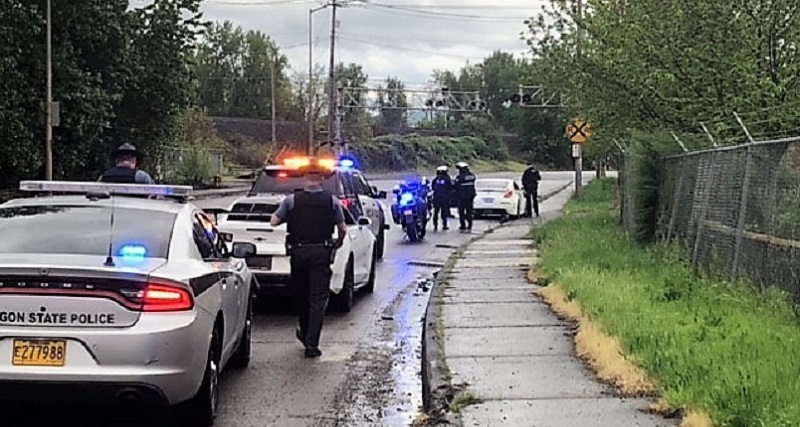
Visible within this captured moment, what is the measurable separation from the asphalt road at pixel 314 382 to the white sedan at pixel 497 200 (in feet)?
63.5

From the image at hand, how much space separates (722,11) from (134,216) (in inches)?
471

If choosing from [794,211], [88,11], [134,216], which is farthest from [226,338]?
[88,11]

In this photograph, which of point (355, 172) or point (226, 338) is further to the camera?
point (355, 172)

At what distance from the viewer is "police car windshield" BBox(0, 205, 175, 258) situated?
302 inches

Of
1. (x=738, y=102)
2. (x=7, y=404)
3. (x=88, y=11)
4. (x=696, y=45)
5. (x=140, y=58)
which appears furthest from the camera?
(x=140, y=58)

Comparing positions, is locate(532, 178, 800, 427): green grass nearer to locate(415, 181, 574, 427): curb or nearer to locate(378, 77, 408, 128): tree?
locate(415, 181, 574, 427): curb

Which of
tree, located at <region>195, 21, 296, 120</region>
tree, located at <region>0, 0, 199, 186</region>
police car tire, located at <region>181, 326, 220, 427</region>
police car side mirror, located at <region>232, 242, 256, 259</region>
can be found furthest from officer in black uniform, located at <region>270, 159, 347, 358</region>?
tree, located at <region>195, 21, 296, 120</region>

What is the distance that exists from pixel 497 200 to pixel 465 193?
5.75 metres

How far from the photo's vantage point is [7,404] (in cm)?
809

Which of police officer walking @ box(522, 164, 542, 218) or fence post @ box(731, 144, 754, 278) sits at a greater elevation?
fence post @ box(731, 144, 754, 278)

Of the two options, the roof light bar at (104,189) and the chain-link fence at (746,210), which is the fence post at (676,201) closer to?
the chain-link fence at (746,210)

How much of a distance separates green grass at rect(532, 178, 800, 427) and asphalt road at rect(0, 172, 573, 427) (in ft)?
6.04

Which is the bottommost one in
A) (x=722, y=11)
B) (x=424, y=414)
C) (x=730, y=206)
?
(x=424, y=414)

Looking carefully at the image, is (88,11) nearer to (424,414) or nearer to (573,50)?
(573,50)
